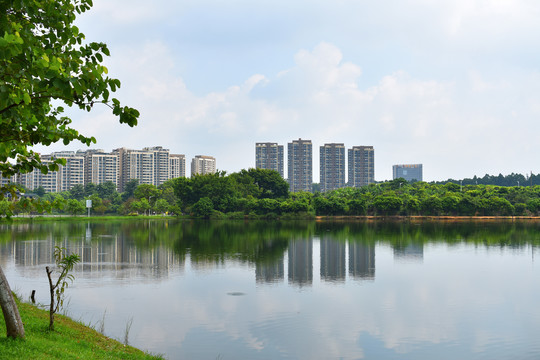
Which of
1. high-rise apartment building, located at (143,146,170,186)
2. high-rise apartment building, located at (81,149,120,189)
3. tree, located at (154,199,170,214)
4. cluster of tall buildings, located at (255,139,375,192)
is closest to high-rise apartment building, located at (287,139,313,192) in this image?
cluster of tall buildings, located at (255,139,375,192)

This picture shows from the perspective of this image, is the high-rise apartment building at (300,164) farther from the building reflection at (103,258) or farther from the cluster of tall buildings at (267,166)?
the building reflection at (103,258)

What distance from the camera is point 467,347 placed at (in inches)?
494

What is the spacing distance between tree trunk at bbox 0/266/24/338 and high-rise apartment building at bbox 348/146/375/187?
164365 millimetres

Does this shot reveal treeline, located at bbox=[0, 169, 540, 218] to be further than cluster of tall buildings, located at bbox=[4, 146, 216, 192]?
No

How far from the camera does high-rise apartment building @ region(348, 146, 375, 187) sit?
168750 millimetres

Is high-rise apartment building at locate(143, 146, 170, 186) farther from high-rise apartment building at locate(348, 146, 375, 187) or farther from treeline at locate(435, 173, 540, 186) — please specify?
treeline at locate(435, 173, 540, 186)

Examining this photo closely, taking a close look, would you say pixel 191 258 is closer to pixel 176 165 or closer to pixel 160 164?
pixel 160 164

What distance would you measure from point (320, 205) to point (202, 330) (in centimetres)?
6753

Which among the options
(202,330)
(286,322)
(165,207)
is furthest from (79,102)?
(165,207)

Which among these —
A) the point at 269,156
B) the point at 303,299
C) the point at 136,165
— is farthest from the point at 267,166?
the point at 303,299

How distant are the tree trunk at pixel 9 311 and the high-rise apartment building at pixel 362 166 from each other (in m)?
164

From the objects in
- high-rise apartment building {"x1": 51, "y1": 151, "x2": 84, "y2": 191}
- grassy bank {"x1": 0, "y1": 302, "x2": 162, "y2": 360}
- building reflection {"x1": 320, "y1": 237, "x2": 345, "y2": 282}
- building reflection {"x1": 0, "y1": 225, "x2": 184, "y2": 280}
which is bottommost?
building reflection {"x1": 320, "y1": 237, "x2": 345, "y2": 282}

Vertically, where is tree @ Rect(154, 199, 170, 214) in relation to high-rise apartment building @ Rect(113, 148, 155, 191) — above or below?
below

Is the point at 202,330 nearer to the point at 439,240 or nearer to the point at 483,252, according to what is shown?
the point at 483,252
